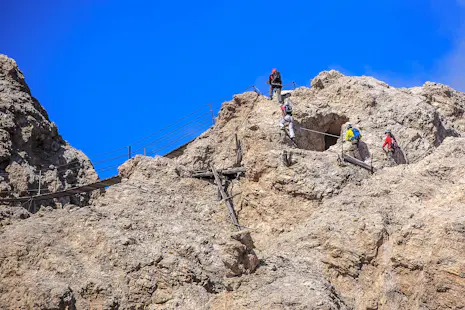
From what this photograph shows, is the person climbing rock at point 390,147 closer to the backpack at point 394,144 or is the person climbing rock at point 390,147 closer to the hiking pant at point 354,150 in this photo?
the backpack at point 394,144

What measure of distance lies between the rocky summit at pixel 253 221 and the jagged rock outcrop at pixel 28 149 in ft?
A: 0.20

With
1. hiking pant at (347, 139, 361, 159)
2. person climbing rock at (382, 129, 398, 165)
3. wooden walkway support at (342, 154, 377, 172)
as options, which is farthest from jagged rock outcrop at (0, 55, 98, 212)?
person climbing rock at (382, 129, 398, 165)

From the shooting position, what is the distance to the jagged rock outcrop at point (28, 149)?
66.3ft

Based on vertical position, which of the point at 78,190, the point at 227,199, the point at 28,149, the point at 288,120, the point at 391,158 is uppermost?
the point at 28,149

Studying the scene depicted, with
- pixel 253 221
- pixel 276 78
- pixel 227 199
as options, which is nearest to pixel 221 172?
pixel 227 199

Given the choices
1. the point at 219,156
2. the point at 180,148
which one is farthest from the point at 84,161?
the point at 219,156

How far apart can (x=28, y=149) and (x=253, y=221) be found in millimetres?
9432

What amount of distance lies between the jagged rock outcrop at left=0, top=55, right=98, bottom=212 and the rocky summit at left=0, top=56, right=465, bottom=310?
0.06 metres

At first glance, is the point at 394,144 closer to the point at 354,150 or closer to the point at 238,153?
the point at 354,150

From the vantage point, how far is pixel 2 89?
2211 centimetres

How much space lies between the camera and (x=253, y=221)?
18.5 meters

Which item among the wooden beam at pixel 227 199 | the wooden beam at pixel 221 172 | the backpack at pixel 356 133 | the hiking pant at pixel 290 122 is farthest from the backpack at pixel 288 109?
the wooden beam at pixel 227 199

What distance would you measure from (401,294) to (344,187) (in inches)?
190

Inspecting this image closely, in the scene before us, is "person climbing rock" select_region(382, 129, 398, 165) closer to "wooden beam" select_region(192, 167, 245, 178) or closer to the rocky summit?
the rocky summit
